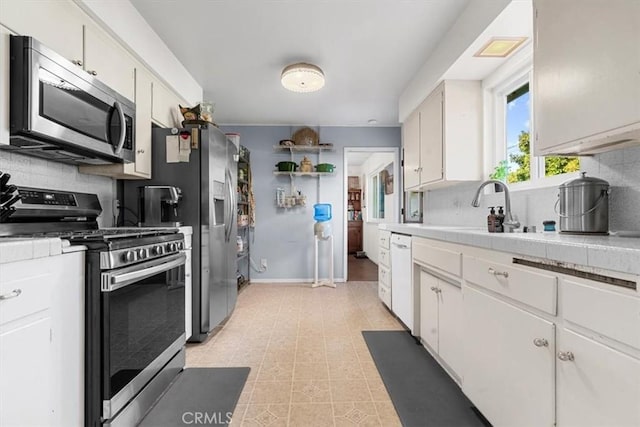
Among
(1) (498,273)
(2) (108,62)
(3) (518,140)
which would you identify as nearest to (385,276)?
(3) (518,140)

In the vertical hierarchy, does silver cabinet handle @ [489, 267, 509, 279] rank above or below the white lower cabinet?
above

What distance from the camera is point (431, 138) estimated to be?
291 cm

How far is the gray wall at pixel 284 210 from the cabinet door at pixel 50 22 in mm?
3124

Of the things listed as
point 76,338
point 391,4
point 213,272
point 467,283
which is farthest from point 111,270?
point 391,4

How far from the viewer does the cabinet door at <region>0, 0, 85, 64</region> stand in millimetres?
1312

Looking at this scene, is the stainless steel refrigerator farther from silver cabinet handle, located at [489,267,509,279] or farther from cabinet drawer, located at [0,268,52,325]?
silver cabinet handle, located at [489,267,509,279]

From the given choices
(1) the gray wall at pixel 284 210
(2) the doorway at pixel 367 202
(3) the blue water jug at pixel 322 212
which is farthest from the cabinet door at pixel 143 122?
(2) the doorway at pixel 367 202

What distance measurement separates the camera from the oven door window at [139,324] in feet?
4.34

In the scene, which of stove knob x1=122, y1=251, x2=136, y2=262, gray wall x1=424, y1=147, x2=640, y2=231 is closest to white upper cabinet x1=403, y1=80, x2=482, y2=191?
gray wall x1=424, y1=147, x2=640, y2=231

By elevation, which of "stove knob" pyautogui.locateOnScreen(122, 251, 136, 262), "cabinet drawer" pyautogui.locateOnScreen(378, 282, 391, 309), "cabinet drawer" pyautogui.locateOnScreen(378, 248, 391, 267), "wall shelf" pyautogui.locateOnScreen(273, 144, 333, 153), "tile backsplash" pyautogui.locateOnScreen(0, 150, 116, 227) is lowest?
"cabinet drawer" pyautogui.locateOnScreen(378, 282, 391, 309)

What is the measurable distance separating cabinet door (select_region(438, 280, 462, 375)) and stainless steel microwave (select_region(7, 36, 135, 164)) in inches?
87.6

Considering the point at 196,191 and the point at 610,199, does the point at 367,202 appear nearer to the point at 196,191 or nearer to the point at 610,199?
the point at 196,191

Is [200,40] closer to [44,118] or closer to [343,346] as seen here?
[44,118]

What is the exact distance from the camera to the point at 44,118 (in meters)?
1.41
